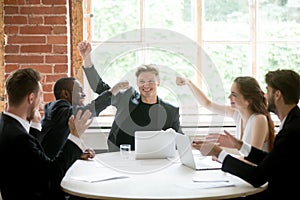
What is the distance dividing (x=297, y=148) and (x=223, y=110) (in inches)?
66.2

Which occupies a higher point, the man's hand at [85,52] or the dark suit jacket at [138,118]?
the man's hand at [85,52]

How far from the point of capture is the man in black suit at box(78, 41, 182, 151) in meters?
3.90

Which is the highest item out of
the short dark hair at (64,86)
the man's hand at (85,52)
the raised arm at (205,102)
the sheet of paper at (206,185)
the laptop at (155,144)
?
the man's hand at (85,52)

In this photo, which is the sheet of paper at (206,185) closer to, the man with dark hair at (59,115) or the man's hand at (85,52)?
the man with dark hair at (59,115)

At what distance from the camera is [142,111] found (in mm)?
3947

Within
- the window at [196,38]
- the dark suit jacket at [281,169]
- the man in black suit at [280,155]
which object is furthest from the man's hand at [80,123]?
the window at [196,38]

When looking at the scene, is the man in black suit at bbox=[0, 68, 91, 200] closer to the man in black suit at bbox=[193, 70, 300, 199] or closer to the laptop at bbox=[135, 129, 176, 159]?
the laptop at bbox=[135, 129, 176, 159]

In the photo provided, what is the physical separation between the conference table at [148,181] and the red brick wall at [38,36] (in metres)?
1.32

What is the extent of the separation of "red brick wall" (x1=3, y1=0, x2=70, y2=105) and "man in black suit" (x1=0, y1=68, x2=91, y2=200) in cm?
153

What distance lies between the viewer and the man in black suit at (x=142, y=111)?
3.90 metres

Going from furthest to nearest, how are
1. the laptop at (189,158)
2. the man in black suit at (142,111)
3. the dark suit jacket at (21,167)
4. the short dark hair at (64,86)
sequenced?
the man in black suit at (142,111)
the short dark hair at (64,86)
the laptop at (189,158)
the dark suit jacket at (21,167)

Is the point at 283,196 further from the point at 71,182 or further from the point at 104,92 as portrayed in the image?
the point at 104,92

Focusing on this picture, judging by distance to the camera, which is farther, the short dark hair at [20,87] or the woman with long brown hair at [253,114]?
the woman with long brown hair at [253,114]

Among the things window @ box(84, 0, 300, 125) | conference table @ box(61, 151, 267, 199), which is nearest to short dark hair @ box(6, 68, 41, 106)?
conference table @ box(61, 151, 267, 199)
